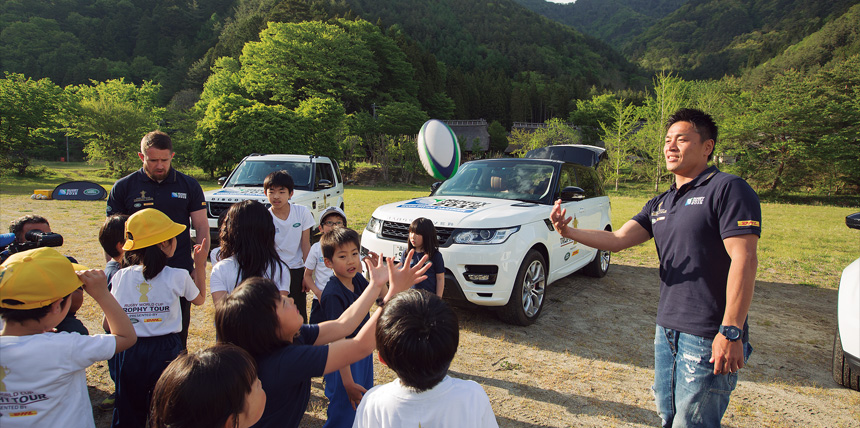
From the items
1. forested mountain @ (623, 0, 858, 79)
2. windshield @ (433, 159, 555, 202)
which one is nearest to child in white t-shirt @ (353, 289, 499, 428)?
windshield @ (433, 159, 555, 202)

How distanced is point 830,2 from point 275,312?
483 ft

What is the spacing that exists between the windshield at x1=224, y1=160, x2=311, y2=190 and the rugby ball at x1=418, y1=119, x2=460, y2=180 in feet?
11.5

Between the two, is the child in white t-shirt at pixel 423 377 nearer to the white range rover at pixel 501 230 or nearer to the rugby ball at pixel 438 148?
the white range rover at pixel 501 230

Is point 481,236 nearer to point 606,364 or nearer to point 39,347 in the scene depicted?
point 606,364

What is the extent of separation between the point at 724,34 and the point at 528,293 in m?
159

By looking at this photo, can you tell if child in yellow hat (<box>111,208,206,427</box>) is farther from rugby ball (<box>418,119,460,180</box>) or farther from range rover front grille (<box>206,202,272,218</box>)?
range rover front grille (<box>206,202,272,218</box>)

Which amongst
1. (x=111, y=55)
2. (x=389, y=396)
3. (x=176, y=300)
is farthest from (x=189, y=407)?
(x=111, y=55)

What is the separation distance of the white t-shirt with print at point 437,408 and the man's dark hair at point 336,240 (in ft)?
→ 4.58

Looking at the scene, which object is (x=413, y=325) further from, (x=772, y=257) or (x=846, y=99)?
(x=846, y=99)

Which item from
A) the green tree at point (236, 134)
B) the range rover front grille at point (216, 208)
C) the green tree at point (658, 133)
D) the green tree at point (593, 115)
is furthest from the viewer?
the green tree at point (593, 115)

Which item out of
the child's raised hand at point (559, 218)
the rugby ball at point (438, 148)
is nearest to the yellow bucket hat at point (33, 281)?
the child's raised hand at point (559, 218)

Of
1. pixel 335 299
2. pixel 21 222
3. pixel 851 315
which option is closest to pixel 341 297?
pixel 335 299

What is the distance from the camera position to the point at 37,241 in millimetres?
2725

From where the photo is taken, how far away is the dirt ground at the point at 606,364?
3.21 m
